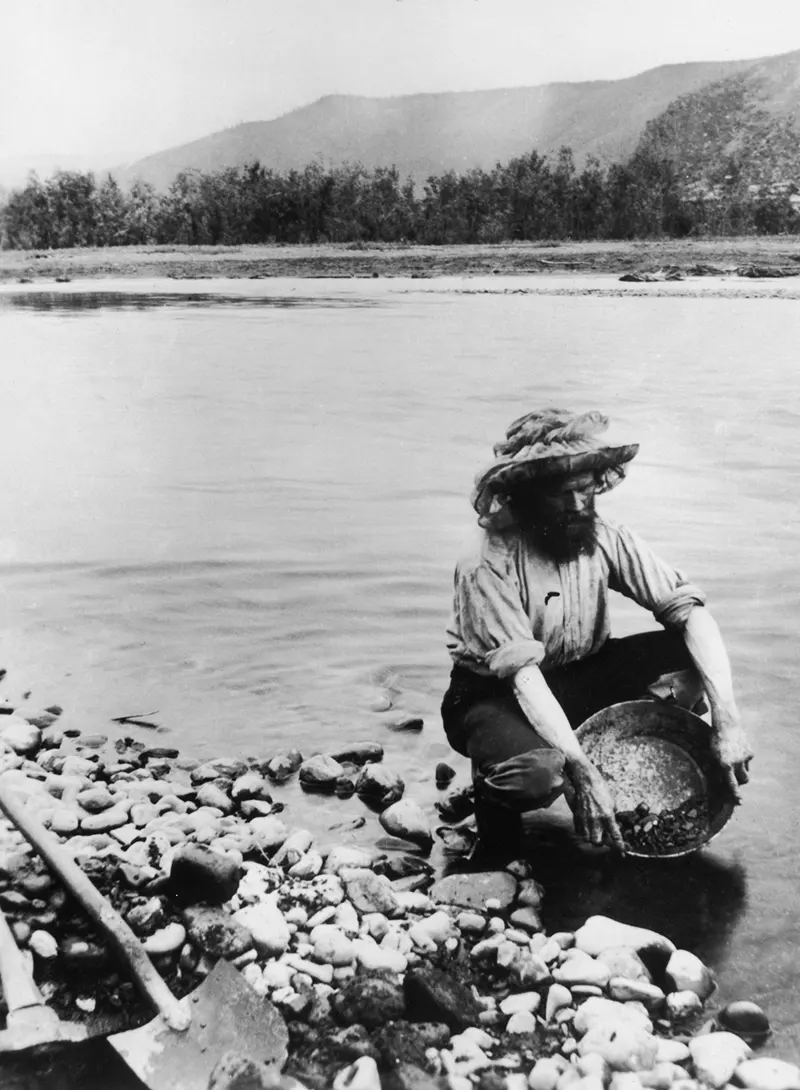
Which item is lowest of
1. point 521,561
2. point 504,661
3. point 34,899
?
point 34,899

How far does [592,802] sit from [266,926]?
0.89 m

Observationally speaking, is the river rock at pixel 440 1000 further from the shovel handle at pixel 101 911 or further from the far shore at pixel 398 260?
the far shore at pixel 398 260

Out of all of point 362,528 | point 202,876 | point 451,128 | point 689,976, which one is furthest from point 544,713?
point 451,128

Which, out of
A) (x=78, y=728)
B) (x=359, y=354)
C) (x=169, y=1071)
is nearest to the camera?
(x=169, y=1071)

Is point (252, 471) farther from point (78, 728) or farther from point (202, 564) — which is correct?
point (78, 728)

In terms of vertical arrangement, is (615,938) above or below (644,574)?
below

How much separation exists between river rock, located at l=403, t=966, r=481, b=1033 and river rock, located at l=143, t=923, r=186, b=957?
0.57m

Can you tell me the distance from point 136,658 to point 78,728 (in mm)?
Result: 722

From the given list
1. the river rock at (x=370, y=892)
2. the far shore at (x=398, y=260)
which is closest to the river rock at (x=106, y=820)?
the river rock at (x=370, y=892)

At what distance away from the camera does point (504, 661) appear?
10.3ft

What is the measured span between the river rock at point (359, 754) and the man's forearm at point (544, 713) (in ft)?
3.15

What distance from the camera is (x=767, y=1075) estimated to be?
2416 mm

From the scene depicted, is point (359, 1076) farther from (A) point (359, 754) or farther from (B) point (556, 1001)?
(A) point (359, 754)

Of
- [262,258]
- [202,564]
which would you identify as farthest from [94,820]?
[262,258]
